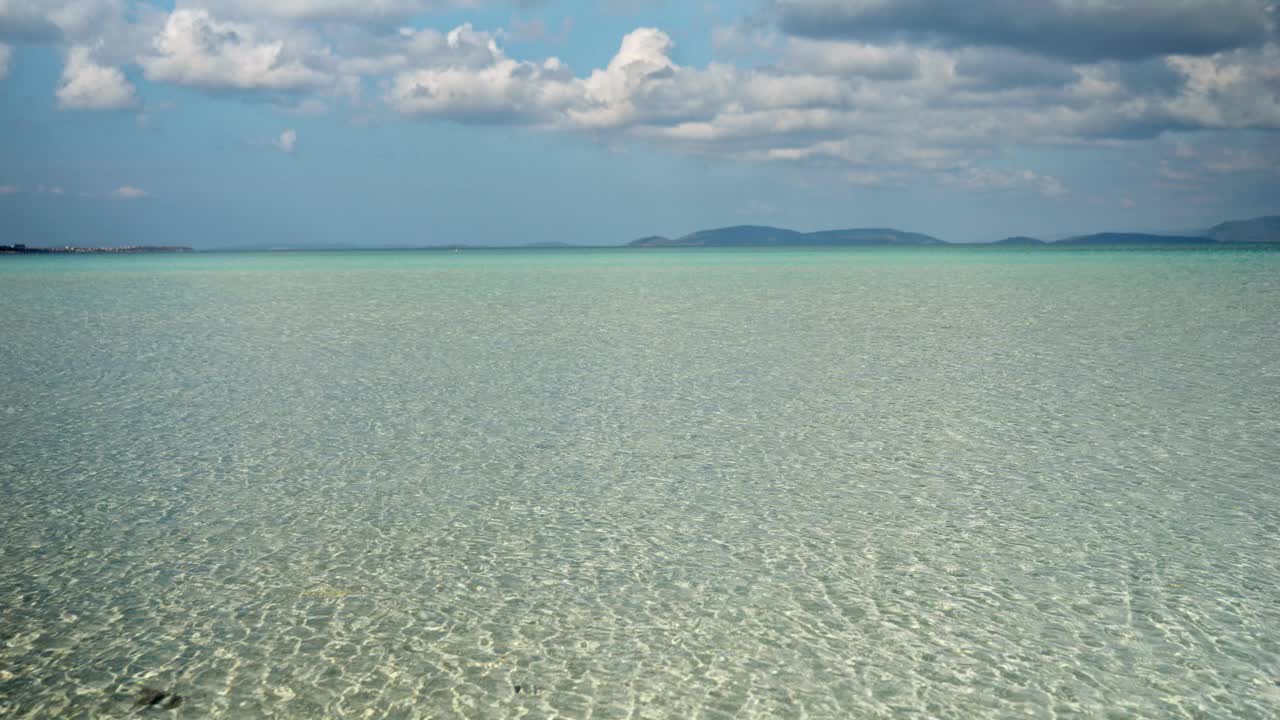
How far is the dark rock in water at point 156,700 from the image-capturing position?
3.52 meters

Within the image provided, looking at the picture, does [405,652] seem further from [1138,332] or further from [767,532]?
[1138,332]

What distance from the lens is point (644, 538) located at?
212 inches

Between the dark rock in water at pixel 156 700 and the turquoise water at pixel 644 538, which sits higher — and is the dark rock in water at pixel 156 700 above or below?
below

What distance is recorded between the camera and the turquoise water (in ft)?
12.2

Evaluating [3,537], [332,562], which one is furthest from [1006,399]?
[3,537]

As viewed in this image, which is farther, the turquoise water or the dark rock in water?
the turquoise water

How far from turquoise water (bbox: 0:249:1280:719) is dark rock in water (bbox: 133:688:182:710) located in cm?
4

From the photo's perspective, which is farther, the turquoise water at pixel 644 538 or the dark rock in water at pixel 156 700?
the turquoise water at pixel 644 538

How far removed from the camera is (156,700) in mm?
3568

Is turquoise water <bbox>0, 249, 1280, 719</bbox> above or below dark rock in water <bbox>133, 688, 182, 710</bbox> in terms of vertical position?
above

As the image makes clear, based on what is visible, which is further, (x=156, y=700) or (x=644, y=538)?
(x=644, y=538)

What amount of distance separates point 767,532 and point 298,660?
107 inches

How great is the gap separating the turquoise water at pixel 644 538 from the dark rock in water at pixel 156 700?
4 centimetres

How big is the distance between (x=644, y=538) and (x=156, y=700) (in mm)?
2653
